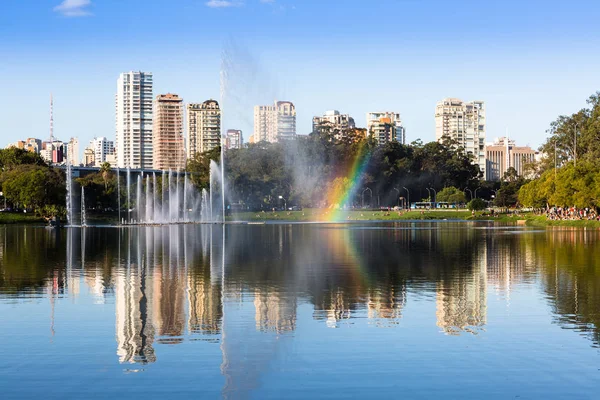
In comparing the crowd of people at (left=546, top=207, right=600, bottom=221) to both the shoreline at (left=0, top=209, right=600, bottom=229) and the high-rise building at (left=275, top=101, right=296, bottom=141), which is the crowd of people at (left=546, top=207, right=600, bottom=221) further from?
the high-rise building at (left=275, top=101, right=296, bottom=141)

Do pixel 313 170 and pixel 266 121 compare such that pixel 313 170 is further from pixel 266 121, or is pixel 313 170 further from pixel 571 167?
pixel 571 167

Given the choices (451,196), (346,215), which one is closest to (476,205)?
(346,215)

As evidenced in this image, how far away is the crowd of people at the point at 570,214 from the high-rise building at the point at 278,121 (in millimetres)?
36989

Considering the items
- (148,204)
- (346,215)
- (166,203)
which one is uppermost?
(166,203)

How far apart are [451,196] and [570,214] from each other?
59130 mm

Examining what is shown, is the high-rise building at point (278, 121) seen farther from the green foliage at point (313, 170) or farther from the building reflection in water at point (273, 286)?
the building reflection in water at point (273, 286)

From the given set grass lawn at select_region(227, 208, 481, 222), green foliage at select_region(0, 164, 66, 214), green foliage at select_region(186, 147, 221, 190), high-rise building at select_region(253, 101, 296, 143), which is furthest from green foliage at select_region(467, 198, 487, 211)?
green foliage at select_region(0, 164, 66, 214)

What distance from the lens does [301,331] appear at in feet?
55.1

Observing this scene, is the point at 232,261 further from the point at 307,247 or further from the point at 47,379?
the point at 47,379

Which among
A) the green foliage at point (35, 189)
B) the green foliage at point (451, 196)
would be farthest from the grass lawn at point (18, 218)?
the green foliage at point (451, 196)

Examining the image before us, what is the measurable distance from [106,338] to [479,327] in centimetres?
779

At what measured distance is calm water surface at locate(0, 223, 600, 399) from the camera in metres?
12.5

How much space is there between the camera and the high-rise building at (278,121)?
11291 cm

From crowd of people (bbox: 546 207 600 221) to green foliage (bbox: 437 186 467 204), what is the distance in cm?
5118
